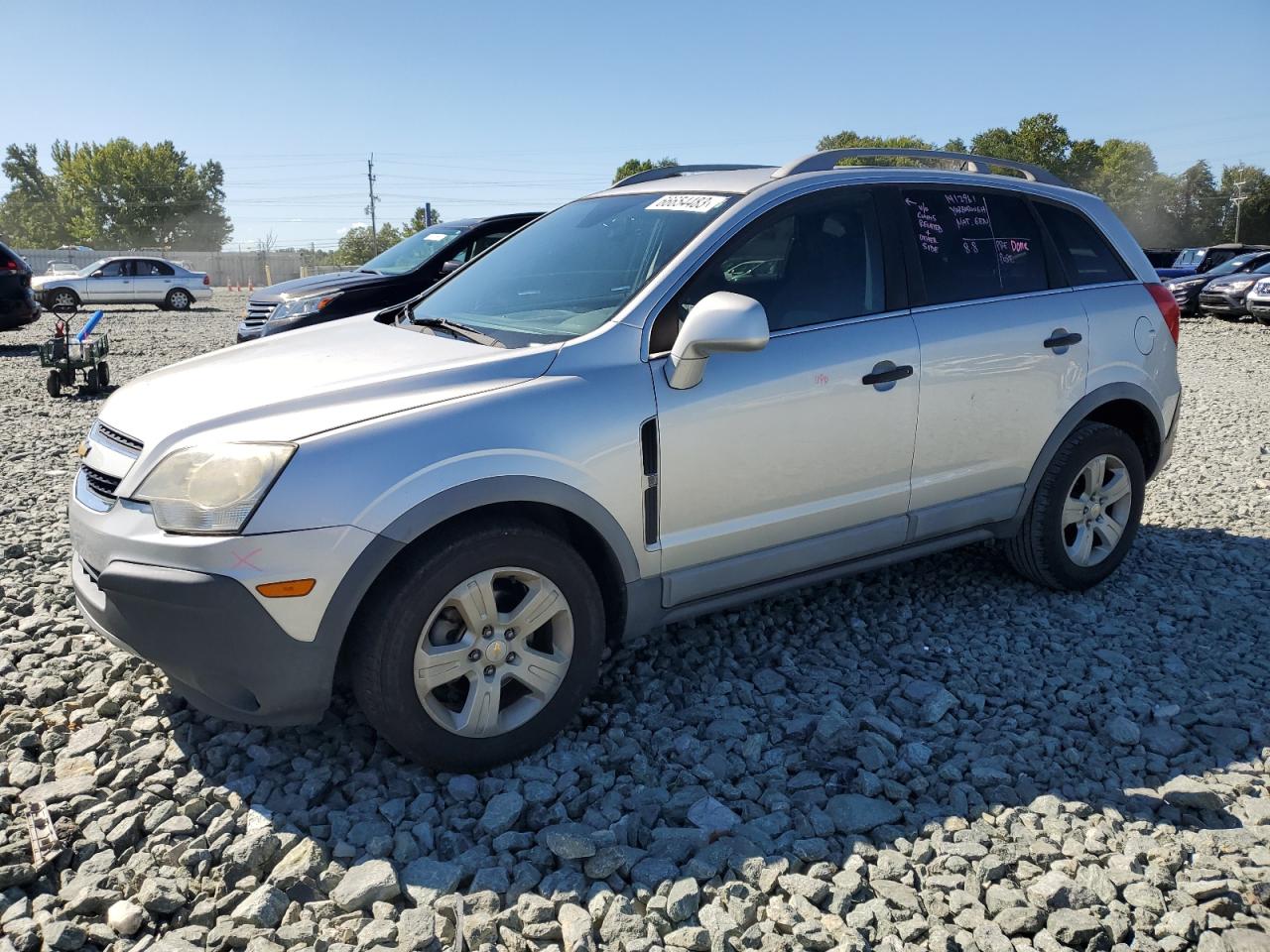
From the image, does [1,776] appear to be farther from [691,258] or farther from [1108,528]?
[1108,528]

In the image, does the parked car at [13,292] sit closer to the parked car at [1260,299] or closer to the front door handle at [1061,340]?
the front door handle at [1061,340]

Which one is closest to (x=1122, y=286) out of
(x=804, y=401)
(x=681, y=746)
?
(x=804, y=401)

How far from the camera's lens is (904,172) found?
4035 mm

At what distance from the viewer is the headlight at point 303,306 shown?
9.70 meters

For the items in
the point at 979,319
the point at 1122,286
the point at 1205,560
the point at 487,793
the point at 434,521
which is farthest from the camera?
the point at 1205,560

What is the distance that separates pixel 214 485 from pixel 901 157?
3198 millimetres

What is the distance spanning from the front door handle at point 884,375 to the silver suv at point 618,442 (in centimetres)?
1

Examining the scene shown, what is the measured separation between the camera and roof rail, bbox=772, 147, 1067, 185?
3.84m

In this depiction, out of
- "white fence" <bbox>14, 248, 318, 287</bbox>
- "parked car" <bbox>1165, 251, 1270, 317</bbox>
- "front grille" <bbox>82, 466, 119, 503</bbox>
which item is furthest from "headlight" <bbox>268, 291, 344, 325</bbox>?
"white fence" <bbox>14, 248, 318, 287</bbox>

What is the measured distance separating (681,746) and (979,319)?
6.97 feet

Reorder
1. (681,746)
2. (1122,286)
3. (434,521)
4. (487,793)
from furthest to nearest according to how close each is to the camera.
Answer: (1122,286), (681,746), (487,793), (434,521)

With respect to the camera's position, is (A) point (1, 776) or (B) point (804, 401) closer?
(A) point (1, 776)

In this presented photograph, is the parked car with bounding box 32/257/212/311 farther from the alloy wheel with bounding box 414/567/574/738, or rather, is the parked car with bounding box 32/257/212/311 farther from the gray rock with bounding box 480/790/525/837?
the gray rock with bounding box 480/790/525/837

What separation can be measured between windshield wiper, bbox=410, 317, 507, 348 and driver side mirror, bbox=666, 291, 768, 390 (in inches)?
25.7
